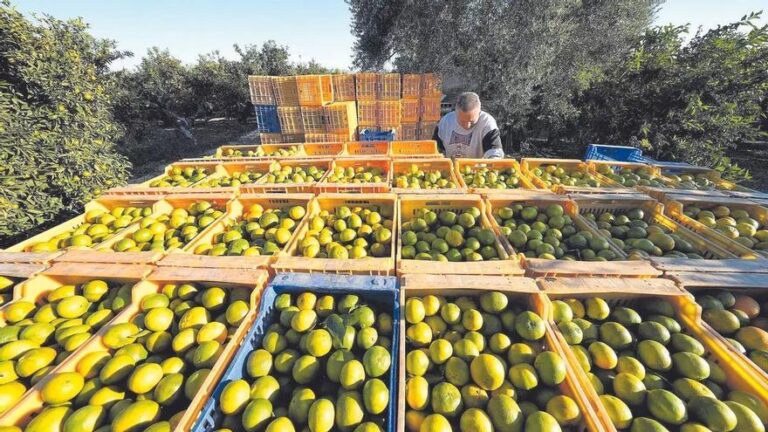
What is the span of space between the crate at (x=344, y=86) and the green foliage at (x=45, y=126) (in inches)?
296

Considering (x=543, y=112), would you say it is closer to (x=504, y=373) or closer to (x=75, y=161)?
(x=504, y=373)

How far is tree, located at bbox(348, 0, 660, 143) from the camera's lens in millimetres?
9688

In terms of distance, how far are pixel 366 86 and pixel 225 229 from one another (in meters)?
9.62

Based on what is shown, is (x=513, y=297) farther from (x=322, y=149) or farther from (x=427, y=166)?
(x=322, y=149)

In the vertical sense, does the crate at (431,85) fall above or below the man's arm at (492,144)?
above

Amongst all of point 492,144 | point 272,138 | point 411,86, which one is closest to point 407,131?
point 411,86

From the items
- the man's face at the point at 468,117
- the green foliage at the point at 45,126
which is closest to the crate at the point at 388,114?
the man's face at the point at 468,117

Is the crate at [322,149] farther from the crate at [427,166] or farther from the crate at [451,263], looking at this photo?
the crate at [451,263]

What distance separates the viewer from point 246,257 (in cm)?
259

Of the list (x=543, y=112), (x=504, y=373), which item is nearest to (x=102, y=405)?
(x=504, y=373)

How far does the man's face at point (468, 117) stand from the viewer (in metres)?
5.38

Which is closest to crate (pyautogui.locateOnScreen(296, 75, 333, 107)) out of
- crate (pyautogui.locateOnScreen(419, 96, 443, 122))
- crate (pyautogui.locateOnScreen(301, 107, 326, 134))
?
crate (pyautogui.locateOnScreen(301, 107, 326, 134))

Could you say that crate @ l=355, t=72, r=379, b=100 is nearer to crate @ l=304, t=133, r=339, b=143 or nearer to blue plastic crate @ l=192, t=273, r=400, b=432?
crate @ l=304, t=133, r=339, b=143

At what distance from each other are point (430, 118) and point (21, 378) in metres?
12.5
